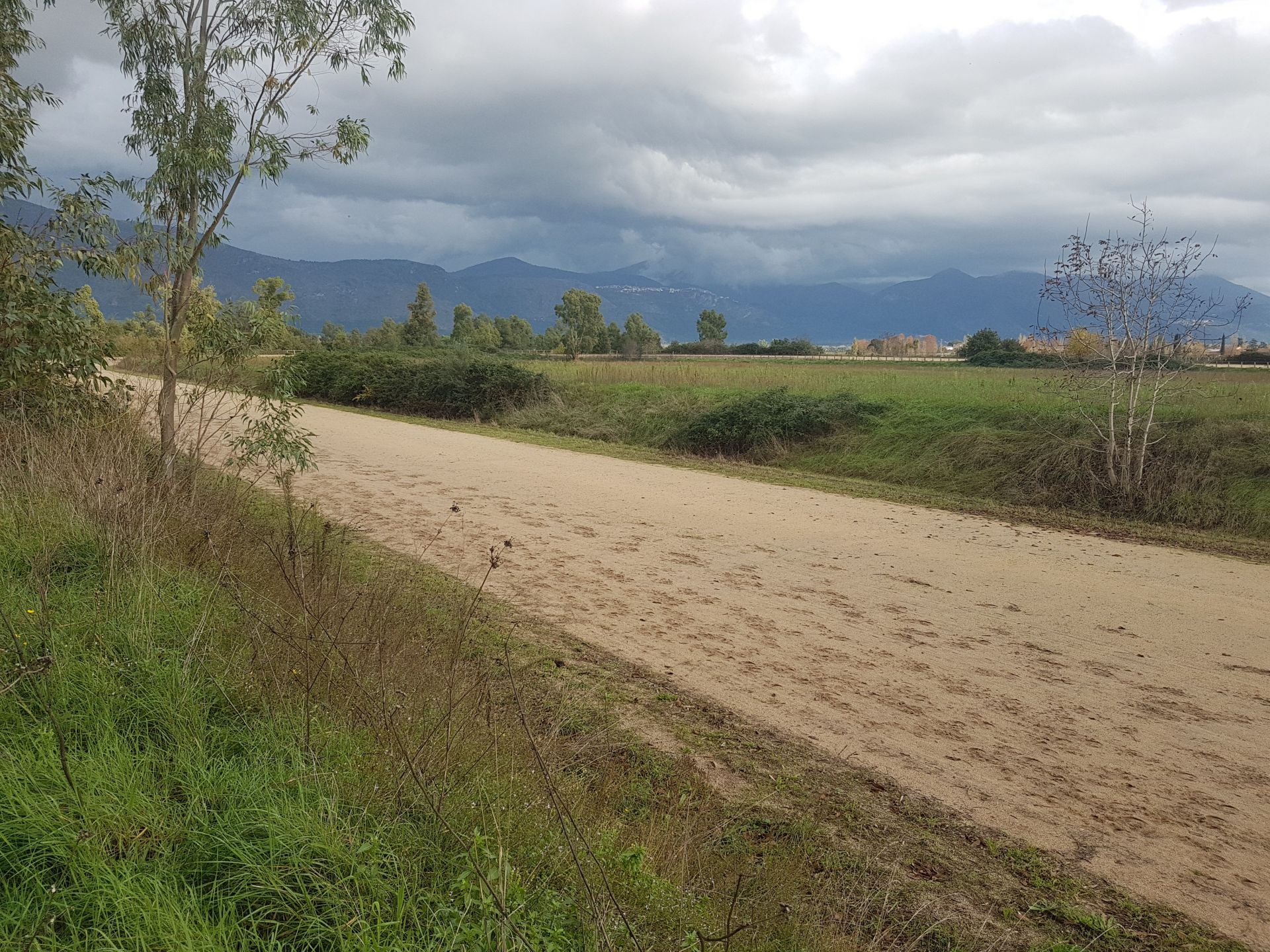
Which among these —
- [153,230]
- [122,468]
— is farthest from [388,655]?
[153,230]

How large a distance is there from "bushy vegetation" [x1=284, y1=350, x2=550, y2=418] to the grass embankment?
2135cm

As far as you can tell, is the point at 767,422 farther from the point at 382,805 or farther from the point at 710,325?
the point at 710,325

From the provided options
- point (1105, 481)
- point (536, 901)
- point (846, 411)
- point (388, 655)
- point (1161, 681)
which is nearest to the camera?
point (536, 901)

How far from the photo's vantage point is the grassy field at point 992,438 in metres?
13.2

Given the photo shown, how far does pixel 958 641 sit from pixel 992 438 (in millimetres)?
10253

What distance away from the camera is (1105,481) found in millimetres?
14047

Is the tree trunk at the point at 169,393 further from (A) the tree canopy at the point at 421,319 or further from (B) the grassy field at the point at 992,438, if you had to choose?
(A) the tree canopy at the point at 421,319

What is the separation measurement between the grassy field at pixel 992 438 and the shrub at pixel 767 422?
197 mm

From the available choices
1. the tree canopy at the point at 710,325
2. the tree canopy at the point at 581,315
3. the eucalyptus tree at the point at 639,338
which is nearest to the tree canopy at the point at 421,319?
the eucalyptus tree at the point at 639,338

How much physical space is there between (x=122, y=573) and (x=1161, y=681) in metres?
6.96

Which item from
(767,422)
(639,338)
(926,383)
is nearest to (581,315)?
(639,338)

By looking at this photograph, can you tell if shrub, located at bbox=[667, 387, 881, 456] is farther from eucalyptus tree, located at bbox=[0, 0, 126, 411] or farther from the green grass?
the green grass

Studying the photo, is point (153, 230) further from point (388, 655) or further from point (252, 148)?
point (388, 655)

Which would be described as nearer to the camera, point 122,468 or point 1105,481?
point 122,468
